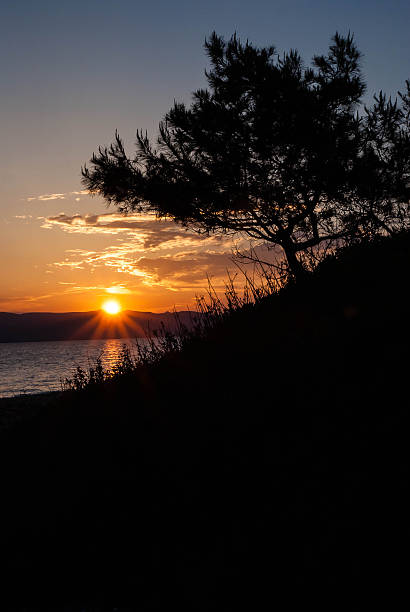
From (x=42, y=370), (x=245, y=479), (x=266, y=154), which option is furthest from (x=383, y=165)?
(x=42, y=370)

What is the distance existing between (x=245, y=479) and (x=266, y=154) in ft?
34.8

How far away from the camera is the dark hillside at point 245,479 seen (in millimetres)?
2334

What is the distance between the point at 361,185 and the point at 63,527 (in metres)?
11.7

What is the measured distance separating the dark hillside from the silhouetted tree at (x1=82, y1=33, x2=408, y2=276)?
24.4 ft

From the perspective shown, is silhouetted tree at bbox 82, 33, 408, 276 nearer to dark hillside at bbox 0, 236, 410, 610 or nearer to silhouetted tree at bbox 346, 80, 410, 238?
silhouetted tree at bbox 346, 80, 410, 238

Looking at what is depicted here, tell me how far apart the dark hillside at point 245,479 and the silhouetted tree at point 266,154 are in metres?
7.44

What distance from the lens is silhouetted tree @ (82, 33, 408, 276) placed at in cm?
1153

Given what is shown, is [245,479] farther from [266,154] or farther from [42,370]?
[42,370]

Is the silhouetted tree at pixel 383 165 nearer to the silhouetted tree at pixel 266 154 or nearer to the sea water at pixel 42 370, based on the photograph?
the silhouetted tree at pixel 266 154

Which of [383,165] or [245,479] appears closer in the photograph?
[245,479]

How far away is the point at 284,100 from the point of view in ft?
37.5

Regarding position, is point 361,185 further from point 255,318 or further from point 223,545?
point 223,545

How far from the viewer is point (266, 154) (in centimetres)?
1177

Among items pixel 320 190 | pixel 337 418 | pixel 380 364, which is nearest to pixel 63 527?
pixel 337 418
